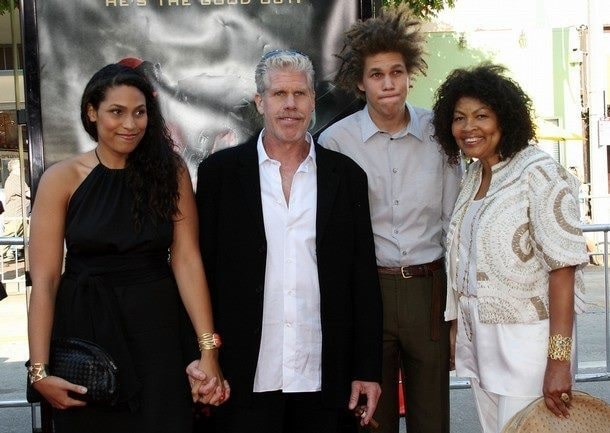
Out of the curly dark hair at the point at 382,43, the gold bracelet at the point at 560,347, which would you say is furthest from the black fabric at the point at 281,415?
the curly dark hair at the point at 382,43

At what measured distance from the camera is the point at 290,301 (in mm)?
3318

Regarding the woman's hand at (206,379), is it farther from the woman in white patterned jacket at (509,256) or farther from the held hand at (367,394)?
the woman in white patterned jacket at (509,256)

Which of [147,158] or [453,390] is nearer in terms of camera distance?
[147,158]

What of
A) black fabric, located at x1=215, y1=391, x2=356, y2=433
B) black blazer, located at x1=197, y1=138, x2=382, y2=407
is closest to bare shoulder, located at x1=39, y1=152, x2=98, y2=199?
black blazer, located at x1=197, y1=138, x2=382, y2=407

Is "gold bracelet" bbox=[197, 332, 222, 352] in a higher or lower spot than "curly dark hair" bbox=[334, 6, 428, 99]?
lower

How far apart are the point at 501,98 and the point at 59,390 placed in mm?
1973

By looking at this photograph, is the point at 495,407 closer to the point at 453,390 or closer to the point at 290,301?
the point at 290,301

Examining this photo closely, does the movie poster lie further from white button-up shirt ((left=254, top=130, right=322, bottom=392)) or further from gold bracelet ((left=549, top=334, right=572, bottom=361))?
gold bracelet ((left=549, top=334, right=572, bottom=361))

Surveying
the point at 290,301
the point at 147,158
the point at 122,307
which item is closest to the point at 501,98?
the point at 290,301

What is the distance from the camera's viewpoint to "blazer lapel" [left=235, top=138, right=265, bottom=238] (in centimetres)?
331

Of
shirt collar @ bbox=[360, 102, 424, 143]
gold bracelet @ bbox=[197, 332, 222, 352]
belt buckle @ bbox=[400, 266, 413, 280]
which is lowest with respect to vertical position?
gold bracelet @ bbox=[197, 332, 222, 352]

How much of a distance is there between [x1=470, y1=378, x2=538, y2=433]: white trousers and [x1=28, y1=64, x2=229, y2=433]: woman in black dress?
1052mm

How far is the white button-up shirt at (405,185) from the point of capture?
3781 millimetres

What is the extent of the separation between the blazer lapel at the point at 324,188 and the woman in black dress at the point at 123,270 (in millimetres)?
484
